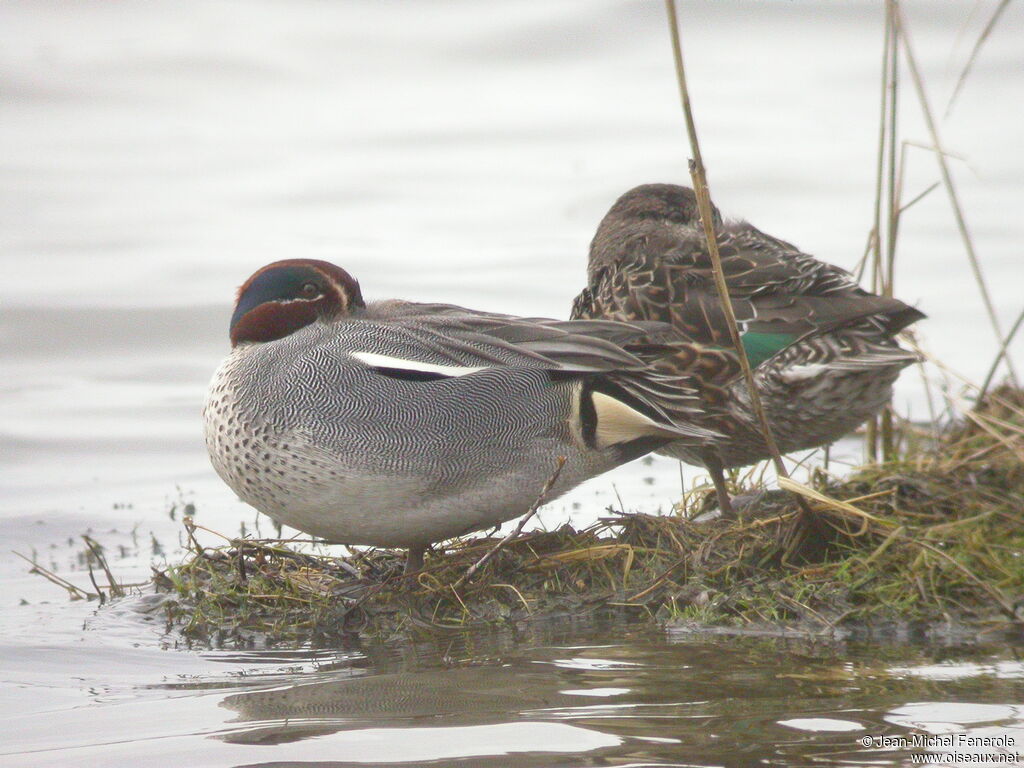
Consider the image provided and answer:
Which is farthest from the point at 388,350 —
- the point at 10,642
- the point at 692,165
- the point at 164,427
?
the point at 164,427

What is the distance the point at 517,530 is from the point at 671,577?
1.80ft

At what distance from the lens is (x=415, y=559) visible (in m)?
4.56

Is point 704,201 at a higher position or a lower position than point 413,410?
higher

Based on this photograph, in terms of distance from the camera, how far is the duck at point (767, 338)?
4.94 metres

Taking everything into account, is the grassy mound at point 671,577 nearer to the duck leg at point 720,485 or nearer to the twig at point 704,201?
the duck leg at point 720,485

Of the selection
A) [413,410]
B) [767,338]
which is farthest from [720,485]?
[413,410]

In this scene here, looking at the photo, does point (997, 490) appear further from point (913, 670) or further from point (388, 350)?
point (388, 350)

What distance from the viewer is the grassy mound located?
4207 millimetres

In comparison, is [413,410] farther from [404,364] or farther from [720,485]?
[720,485]

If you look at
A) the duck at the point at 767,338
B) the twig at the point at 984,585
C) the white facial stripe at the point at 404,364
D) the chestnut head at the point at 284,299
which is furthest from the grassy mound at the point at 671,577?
the chestnut head at the point at 284,299

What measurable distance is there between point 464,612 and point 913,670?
4.56 ft

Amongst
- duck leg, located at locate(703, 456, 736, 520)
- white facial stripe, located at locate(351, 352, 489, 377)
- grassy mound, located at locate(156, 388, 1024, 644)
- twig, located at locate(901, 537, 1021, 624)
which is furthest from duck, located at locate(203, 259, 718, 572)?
twig, located at locate(901, 537, 1021, 624)

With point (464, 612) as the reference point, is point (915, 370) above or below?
above

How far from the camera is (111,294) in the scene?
1041 cm
